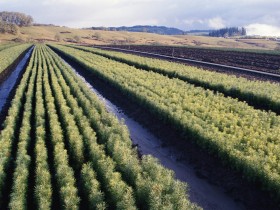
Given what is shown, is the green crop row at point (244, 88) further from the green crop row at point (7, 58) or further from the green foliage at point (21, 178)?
the green crop row at point (7, 58)

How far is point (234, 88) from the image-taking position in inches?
934

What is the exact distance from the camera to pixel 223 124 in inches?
619

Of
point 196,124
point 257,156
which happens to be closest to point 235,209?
point 257,156

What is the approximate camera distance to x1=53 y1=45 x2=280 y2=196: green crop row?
11.7 meters

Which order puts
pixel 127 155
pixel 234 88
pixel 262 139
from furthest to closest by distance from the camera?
pixel 234 88, pixel 262 139, pixel 127 155

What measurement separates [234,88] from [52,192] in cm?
1601

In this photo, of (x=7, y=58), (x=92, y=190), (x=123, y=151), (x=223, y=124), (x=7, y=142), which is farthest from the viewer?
(x=7, y=58)

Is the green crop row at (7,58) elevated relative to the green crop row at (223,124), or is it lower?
lower

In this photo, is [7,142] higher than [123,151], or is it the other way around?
[123,151]

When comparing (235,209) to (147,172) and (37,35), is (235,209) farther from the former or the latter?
(37,35)

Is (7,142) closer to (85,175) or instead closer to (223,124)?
(85,175)

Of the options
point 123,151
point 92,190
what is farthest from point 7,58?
point 92,190

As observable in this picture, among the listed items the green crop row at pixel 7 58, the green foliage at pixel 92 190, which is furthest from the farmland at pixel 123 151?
the green crop row at pixel 7 58

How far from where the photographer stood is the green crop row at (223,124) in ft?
38.5
